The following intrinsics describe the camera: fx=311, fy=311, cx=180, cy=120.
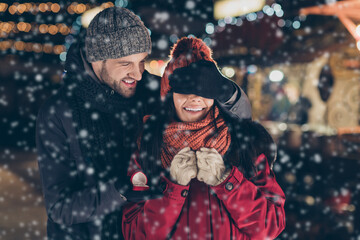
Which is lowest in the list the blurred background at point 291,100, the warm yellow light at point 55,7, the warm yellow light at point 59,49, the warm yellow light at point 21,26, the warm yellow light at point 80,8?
the blurred background at point 291,100

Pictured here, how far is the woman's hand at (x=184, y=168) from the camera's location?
158 cm

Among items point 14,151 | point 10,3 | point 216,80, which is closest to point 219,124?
point 216,80

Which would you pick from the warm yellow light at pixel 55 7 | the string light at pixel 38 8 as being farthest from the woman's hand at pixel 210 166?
the warm yellow light at pixel 55 7

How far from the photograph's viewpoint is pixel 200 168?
1.58 m

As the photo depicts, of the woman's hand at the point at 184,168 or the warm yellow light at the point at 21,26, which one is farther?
the warm yellow light at the point at 21,26

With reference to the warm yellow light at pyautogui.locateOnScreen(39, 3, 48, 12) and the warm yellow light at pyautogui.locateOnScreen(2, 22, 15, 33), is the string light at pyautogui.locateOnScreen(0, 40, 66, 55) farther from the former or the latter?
the warm yellow light at pyautogui.locateOnScreen(39, 3, 48, 12)

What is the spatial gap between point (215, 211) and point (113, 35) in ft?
4.24

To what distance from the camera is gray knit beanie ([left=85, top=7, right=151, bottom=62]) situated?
6.75ft

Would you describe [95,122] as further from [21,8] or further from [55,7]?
[21,8]

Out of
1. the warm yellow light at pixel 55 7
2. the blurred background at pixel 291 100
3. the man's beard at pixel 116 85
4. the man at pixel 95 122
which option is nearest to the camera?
the man at pixel 95 122

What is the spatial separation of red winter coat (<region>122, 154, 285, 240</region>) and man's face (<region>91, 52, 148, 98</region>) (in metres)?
0.77

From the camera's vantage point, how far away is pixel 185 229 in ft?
5.65

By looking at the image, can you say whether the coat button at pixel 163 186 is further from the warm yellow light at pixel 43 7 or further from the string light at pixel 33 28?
the warm yellow light at pixel 43 7

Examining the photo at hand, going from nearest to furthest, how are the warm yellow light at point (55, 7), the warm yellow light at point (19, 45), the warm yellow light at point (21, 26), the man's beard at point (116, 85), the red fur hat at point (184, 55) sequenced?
the red fur hat at point (184, 55), the man's beard at point (116, 85), the warm yellow light at point (55, 7), the warm yellow light at point (19, 45), the warm yellow light at point (21, 26)
